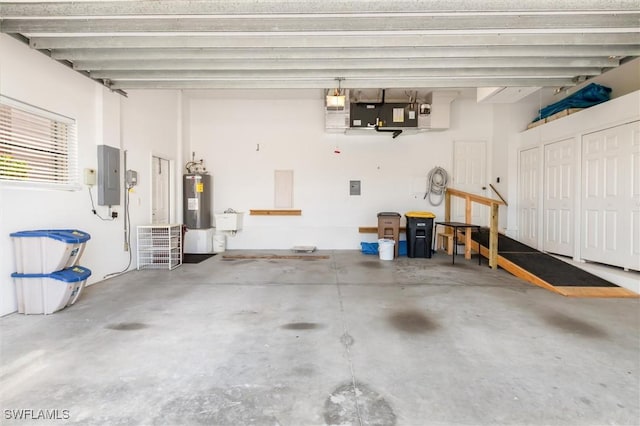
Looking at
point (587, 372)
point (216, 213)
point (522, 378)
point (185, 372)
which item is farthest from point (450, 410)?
point (216, 213)

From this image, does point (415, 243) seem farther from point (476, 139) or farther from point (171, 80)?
point (171, 80)

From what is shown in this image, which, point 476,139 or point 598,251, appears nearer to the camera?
point 598,251

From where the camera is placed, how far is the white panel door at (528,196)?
6.33 metres

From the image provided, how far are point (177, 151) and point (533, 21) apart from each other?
662 centimetres

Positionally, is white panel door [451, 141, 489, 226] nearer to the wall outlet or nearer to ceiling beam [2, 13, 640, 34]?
ceiling beam [2, 13, 640, 34]

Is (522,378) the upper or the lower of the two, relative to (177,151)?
lower

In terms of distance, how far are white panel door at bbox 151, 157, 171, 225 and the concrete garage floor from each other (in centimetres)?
243

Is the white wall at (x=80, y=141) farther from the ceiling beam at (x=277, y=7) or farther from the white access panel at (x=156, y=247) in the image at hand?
the ceiling beam at (x=277, y=7)

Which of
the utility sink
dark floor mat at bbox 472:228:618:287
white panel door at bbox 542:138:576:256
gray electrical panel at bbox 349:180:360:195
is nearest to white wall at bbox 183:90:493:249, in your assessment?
gray electrical panel at bbox 349:180:360:195

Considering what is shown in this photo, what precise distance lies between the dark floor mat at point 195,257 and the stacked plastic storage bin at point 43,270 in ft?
9.41

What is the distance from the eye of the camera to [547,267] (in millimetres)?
4914

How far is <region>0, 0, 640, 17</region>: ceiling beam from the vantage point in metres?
2.48

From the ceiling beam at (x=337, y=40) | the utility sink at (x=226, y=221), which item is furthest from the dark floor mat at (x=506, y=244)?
the utility sink at (x=226, y=221)

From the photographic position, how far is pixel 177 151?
274 inches
